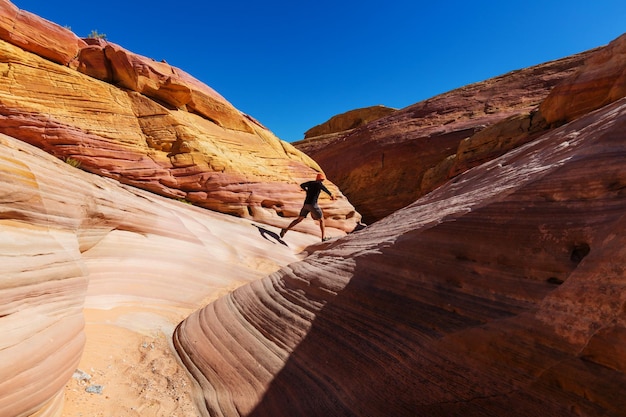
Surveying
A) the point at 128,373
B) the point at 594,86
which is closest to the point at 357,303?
the point at 128,373

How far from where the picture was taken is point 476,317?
219 centimetres

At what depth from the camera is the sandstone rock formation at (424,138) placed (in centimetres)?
2012

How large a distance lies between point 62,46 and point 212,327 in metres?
11.0

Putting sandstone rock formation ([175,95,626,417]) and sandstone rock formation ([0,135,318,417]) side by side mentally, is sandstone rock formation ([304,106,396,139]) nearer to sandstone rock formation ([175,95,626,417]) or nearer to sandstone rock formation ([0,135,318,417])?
sandstone rock formation ([0,135,318,417])

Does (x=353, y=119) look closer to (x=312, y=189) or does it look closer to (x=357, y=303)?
(x=312, y=189)

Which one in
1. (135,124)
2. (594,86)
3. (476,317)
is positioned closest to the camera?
(476,317)

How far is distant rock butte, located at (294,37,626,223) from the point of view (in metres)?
15.7

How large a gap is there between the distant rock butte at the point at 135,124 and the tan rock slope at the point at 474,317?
7323mm

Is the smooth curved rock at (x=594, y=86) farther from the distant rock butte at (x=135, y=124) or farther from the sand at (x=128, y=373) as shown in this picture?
the sand at (x=128, y=373)

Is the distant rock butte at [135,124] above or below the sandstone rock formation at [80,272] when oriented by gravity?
above

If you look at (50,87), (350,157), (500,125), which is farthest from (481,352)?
(350,157)

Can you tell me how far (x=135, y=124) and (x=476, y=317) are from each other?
11285mm

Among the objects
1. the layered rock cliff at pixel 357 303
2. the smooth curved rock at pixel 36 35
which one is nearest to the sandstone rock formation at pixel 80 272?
the layered rock cliff at pixel 357 303

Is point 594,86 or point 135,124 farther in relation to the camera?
point 594,86
